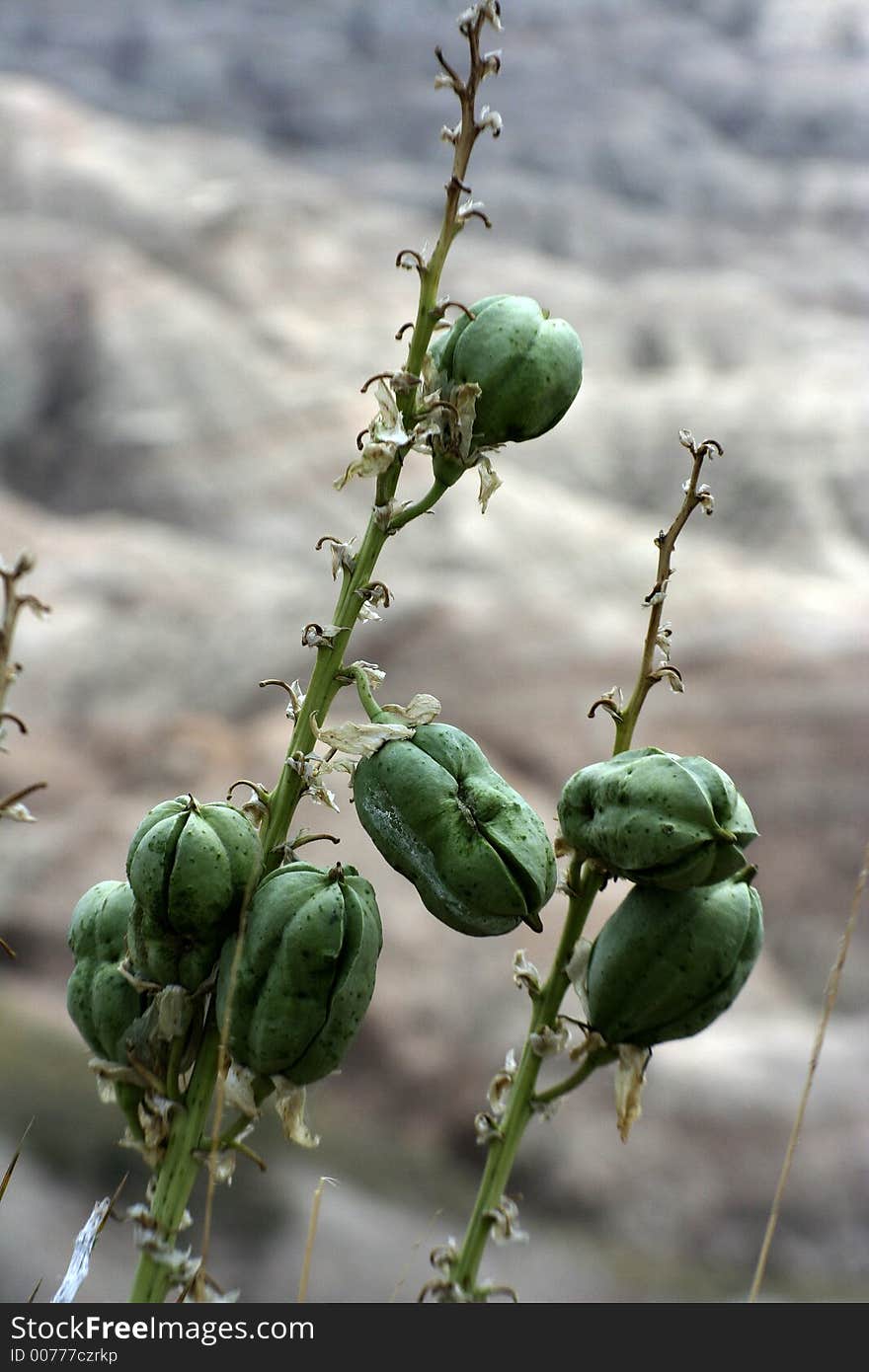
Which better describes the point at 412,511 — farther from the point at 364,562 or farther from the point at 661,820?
the point at 661,820

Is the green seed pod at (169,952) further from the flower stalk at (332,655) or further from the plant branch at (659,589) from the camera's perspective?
the plant branch at (659,589)

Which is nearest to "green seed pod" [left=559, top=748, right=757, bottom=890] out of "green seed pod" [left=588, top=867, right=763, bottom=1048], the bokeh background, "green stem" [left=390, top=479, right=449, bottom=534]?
"green seed pod" [left=588, top=867, right=763, bottom=1048]

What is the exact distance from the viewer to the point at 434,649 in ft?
6.83

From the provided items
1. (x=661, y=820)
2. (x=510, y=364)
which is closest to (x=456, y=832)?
(x=661, y=820)

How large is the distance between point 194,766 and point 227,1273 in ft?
2.56

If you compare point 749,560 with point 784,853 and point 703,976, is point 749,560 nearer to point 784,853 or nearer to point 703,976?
point 784,853

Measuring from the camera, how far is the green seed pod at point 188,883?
1.41 feet

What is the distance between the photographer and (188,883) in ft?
1.40

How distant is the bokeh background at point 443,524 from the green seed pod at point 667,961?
0.95 meters

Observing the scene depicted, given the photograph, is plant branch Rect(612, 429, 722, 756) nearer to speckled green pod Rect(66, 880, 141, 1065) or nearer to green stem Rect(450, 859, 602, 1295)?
green stem Rect(450, 859, 602, 1295)

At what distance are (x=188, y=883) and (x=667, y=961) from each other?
0.56ft

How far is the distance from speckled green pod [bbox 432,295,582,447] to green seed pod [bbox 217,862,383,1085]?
0.58 feet

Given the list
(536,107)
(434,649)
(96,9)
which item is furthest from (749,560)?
(96,9)

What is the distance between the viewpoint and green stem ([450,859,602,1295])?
0.46 m
